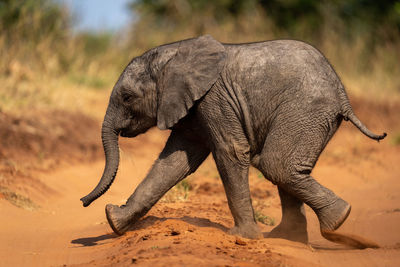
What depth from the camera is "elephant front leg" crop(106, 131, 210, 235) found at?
6676mm

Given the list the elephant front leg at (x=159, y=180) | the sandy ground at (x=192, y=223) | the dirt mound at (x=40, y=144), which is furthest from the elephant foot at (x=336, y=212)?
the dirt mound at (x=40, y=144)

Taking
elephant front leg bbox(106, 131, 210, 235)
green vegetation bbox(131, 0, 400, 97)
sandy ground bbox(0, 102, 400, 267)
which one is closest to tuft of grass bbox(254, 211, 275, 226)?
sandy ground bbox(0, 102, 400, 267)

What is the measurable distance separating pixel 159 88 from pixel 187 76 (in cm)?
38

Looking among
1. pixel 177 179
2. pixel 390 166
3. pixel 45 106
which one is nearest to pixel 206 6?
pixel 45 106

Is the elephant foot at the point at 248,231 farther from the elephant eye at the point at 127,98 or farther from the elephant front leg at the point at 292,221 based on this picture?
the elephant eye at the point at 127,98

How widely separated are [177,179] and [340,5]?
18.3 metres

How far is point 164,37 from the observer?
63.7ft

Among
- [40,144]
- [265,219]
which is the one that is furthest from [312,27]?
[265,219]

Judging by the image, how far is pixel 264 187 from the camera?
9.80m

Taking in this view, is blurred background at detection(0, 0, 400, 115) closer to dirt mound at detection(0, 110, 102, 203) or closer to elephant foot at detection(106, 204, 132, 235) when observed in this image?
dirt mound at detection(0, 110, 102, 203)

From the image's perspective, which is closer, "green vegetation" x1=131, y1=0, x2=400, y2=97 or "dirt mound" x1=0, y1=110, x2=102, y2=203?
"dirt mound" x1=0, y1=110, x2=102, y2=203

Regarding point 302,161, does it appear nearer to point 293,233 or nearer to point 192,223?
point 293,233

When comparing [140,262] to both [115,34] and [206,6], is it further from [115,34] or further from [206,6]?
[206,6]

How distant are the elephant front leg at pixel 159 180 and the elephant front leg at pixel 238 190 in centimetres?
50
